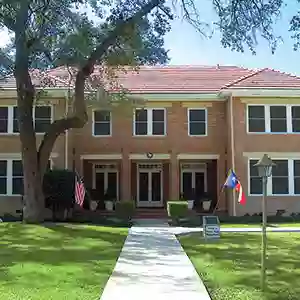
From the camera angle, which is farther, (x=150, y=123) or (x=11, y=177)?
(x=150, y=123)

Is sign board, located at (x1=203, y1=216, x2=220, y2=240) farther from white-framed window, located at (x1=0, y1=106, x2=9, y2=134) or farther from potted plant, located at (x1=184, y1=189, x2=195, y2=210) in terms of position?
white-framed window, located at (x1=0, y1=106, x2=9, y2=134)

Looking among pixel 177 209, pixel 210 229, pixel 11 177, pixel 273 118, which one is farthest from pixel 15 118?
pixel 210 229

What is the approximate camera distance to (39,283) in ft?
29.6

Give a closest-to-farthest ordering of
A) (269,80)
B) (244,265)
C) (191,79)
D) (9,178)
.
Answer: (244,265), (9,178), (269,80), (191,79)

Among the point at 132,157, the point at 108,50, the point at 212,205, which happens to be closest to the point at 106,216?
the point at 132,157

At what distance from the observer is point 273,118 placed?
2594 cm

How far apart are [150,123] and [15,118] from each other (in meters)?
6.67

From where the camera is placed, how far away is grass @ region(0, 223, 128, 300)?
8430 millimetres

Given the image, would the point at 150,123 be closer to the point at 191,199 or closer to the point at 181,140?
the point at 181,140

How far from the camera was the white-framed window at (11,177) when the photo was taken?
1029 inches

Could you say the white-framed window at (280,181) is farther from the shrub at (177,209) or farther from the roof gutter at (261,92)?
the shrub at (177,209)

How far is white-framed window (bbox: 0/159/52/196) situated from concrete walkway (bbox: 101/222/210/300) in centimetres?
1259

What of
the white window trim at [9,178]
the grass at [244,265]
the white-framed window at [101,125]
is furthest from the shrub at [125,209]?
the grass at [244,265]

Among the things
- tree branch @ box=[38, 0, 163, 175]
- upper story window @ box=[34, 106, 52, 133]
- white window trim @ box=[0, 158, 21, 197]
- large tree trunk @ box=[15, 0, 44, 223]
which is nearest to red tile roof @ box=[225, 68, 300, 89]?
tree branch @ box=[38, 0, 163, 175]
